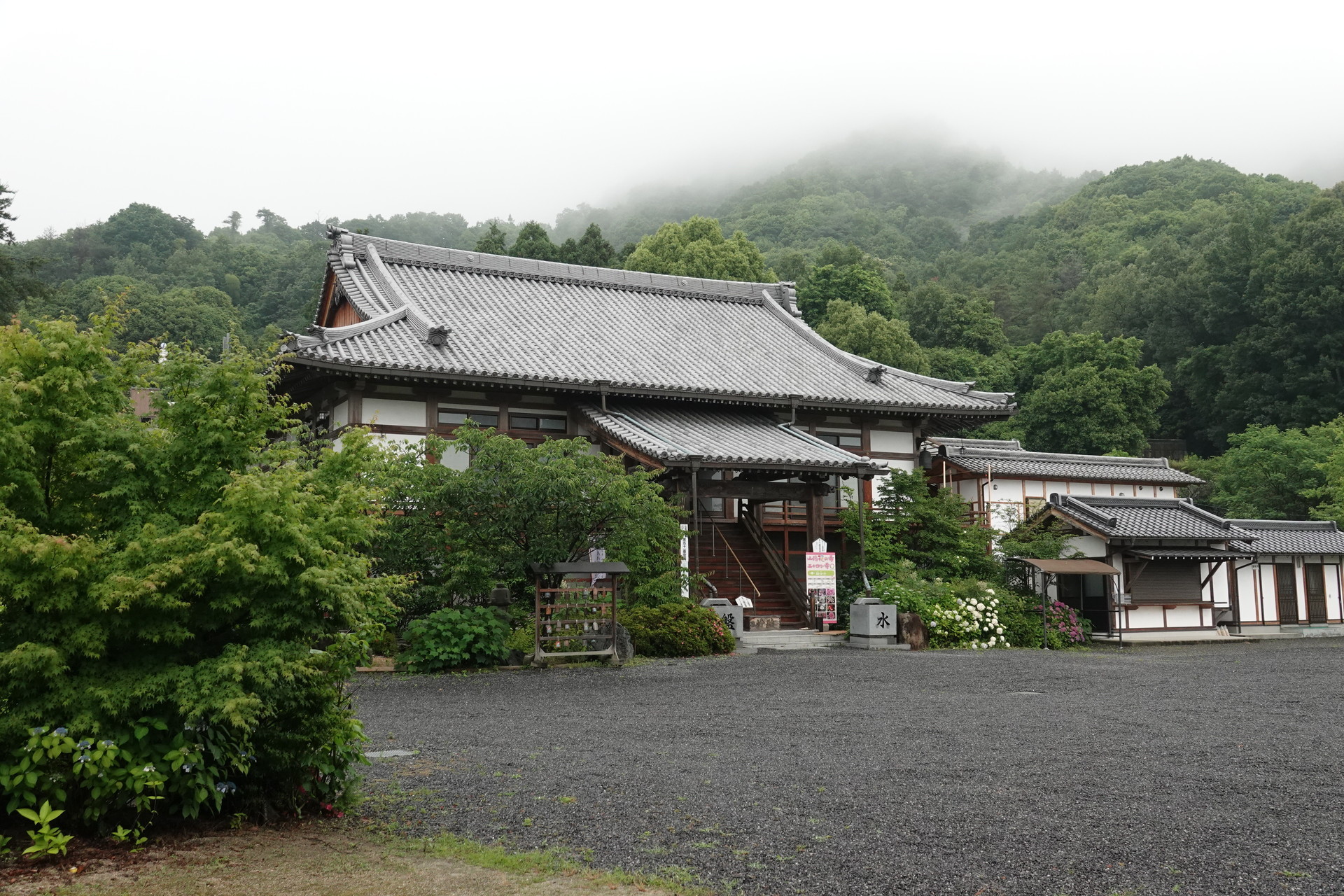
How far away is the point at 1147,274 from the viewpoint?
183ft

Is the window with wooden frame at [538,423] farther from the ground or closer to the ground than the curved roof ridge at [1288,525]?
farther from the ground

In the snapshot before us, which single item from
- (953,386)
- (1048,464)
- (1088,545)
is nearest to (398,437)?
(953,386)

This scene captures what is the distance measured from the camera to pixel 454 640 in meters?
14.0

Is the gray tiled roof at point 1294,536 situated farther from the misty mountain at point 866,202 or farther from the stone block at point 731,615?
the misty mountain at point 866,202

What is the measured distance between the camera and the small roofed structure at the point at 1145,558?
76.0 feet

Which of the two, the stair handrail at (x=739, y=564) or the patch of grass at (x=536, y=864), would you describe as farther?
the stair handrail at (x=739, y=564)

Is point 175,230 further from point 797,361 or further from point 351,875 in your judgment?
point 351,875

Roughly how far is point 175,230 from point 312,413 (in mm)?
64723

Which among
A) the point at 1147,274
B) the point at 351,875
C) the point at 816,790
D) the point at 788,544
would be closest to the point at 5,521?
the point at 351,875

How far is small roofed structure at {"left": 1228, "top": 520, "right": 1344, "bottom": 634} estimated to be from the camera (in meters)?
26.5

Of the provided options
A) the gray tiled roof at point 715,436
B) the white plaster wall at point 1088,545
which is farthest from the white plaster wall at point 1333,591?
the gray tiled roof at point 715,436

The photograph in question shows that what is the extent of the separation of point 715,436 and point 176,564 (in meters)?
15.7

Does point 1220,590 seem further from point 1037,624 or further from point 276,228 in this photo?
point 276,228

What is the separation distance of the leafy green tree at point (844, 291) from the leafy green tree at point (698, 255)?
4323 millimetres
